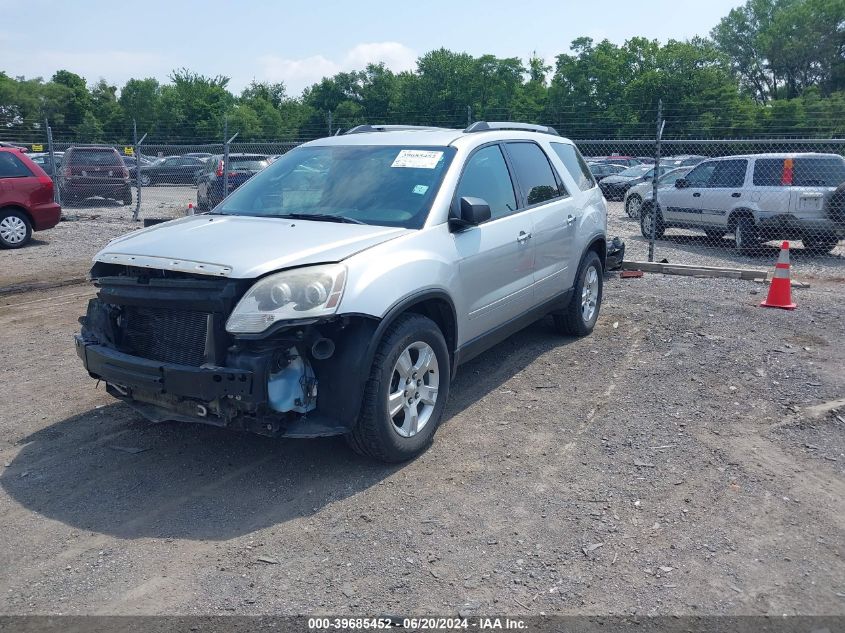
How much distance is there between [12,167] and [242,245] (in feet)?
35.6

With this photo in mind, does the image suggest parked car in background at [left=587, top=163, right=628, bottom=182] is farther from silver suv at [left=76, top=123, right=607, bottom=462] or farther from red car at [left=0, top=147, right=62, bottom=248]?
silver suv at [left=76, top=123, right=607, bottom=462]

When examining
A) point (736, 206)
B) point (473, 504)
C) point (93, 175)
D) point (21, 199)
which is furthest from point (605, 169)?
point (473, 504)

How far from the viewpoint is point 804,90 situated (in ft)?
253

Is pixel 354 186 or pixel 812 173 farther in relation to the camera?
pixel 812 173

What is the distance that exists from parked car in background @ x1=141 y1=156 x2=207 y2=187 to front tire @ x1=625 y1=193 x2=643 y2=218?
15978mm

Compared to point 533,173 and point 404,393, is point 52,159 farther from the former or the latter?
point 404,393

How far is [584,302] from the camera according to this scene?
726 cm

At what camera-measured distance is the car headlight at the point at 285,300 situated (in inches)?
151

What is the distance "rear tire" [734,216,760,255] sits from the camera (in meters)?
12.9

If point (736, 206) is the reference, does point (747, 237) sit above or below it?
below

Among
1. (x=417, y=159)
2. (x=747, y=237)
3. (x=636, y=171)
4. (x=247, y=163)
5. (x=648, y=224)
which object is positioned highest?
(x=247, y=163)

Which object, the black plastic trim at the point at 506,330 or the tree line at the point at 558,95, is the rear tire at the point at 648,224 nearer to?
the black plastic trim at the point at 506,330

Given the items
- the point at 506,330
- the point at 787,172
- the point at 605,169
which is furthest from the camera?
the point at 605,169

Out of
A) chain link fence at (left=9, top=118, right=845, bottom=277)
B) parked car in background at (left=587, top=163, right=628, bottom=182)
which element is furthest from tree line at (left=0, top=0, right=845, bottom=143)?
chain link fence at (left=9, top=118, right=845, bottom=277)
